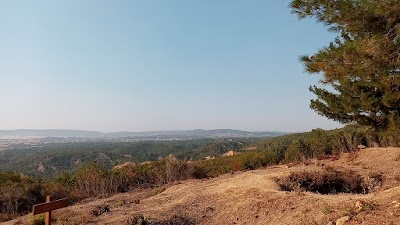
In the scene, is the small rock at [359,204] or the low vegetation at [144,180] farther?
the low vegetation at [144,180]

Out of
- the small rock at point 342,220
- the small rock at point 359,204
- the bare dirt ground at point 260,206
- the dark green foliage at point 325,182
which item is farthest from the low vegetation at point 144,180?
the small rock at point 342,220

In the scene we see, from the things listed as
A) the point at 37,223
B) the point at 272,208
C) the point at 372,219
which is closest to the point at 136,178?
the point at 37,223

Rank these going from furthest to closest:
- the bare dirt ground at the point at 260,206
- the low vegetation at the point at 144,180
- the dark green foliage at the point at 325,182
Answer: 1. the low vegetation at the point at 144,180
2. the dark green foliage at the point at 325,182
3. the bare dirt ground at the point at 260,206

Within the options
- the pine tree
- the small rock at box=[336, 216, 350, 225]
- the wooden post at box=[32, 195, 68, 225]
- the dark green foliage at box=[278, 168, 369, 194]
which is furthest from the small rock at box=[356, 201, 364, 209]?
the wooden post at box=[32, 195, 68, 225]

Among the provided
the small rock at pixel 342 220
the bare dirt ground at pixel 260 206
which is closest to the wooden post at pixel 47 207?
the bare dirt ground at pixel 260 206

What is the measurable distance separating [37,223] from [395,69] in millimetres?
8192

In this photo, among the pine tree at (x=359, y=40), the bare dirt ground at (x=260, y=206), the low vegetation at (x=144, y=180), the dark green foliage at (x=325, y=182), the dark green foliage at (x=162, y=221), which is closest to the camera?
the pine tree at (x=359, y=40)

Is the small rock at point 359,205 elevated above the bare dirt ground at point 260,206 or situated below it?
above

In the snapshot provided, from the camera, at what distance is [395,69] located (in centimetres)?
607

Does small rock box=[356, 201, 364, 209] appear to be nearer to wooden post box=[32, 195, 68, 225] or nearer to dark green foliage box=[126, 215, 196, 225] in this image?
dark green foliage box=[126, 215, 196, 225]

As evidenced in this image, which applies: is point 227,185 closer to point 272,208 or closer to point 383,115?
point 272,208

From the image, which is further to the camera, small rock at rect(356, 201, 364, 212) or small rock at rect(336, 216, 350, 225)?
small rock at rect(356, 201, 364, 212)

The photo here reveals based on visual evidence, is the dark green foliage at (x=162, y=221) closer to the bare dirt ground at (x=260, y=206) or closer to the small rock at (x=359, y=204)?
the bare dirt ground at (x=260, y=206)

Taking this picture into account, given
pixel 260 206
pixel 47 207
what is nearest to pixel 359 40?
pixel 260 206
